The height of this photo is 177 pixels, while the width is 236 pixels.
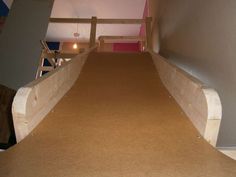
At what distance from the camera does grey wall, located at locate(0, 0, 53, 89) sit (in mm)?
3572

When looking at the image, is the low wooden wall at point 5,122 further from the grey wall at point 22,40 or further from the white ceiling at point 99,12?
the white ceiling at point 99,12

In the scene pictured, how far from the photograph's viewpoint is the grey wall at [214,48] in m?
1.30

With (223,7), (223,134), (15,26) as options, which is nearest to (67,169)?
(223,134)

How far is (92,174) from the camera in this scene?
781 millimetres

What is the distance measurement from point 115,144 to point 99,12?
5777 mm

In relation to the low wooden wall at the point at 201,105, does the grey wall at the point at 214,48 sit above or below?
above

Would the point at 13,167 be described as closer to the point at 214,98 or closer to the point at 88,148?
the point at 88,148

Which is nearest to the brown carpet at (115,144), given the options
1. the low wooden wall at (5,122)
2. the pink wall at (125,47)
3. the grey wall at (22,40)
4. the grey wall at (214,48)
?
the grey wall at (214,48)

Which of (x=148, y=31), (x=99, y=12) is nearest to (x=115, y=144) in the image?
(x=148, y=31)

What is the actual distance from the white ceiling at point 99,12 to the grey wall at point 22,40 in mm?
1685

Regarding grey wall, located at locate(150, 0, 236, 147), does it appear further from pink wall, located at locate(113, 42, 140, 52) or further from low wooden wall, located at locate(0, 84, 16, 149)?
pink wall, located at locate(113, 42, 140, 52)

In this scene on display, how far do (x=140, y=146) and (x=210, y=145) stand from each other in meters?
0.32

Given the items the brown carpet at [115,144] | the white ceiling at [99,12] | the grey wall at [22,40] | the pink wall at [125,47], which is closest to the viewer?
the brown carpet at [115,144]

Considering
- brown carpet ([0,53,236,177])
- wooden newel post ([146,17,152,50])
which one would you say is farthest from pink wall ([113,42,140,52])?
brown carpet ([0,53,236,177])
